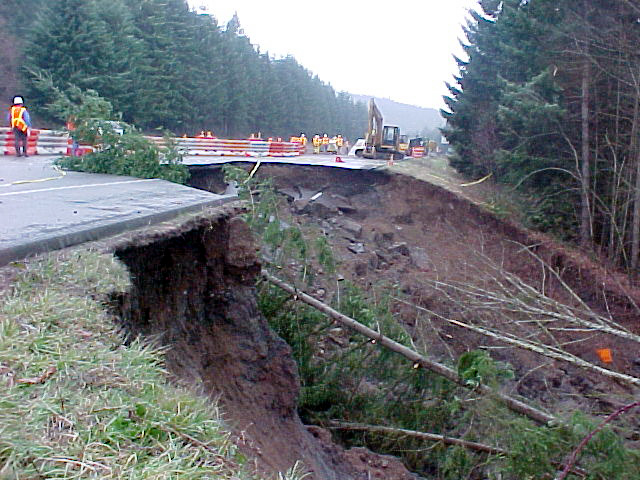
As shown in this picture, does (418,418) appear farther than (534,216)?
No

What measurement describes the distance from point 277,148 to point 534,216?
18312 millimetres

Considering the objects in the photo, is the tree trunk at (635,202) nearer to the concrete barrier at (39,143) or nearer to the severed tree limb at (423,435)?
the severed tree limb at (423,435)

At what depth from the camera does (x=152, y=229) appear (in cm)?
582

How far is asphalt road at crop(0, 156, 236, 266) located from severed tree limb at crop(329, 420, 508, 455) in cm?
331

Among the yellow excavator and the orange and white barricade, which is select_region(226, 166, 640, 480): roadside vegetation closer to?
the yellow excavator

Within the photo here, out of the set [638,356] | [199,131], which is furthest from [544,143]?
[199,131]

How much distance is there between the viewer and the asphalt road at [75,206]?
16.5 feet

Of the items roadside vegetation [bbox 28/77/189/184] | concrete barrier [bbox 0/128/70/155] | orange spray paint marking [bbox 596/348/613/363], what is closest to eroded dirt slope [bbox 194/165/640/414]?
orange spray paint marking [bbox 596/348/613/363]

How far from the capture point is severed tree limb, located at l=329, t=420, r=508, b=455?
7.60 metres

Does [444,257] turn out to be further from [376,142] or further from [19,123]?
[376,142]

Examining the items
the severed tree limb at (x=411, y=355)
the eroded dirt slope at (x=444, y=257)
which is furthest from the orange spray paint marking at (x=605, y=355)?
the severed tree limb at (x=411, y=355)

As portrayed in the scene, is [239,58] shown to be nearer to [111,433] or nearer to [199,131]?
[199,131]

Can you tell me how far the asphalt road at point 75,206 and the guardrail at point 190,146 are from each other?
2.42m

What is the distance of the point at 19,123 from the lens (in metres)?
16.6
